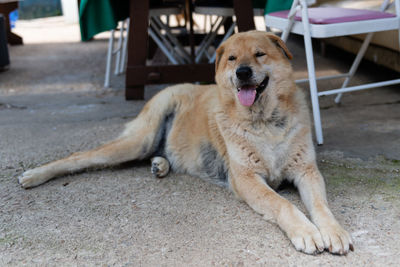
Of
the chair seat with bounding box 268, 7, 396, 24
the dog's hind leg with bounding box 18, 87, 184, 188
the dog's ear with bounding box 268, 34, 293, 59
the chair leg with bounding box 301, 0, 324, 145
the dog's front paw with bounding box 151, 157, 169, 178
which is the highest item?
the chair seat with bounding box 268, 7, 396, 24

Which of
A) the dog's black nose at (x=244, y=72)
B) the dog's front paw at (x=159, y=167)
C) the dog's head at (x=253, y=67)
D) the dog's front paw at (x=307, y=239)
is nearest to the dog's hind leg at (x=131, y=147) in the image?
the dog's front paw at (x=159, y=167)

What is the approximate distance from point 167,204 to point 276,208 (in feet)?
2.03

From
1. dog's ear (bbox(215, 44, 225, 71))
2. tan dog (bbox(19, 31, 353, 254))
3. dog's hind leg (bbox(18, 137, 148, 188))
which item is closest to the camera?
tan dog (bbox(19, 31, 353, 254))

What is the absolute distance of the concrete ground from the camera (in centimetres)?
186

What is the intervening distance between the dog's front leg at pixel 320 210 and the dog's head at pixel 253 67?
0.47 metres

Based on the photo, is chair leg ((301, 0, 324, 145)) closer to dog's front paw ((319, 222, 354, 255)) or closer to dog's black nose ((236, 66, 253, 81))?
dog's black nose ((236, 66, 253, 81))

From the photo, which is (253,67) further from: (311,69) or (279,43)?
(311,69)

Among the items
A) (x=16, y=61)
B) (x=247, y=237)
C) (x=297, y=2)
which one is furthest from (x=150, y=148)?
(x=16, y=61)

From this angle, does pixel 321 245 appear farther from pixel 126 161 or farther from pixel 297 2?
pixel 297 2

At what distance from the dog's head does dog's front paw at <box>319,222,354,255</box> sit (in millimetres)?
760

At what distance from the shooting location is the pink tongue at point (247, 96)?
7.48ft

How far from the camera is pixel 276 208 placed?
6.72 feet

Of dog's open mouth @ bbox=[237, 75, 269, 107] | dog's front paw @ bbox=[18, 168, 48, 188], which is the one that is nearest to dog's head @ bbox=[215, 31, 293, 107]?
dog's open mouth @ bbox=[237, 75, 269, 107]

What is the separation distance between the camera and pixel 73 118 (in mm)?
4031
